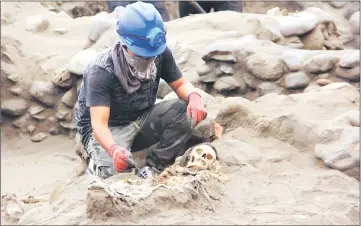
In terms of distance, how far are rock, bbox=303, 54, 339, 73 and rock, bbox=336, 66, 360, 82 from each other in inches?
2.3

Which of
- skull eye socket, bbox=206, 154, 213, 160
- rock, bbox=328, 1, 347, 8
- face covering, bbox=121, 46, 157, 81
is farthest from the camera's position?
rock, bbox=328, 1, 347, 8

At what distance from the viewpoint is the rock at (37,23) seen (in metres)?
6.38

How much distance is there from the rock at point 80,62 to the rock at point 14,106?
0.54 m

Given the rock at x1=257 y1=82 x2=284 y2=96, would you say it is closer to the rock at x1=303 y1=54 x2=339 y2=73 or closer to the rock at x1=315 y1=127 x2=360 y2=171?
the rock at x1=303 y1=54 x2=339 y2=73

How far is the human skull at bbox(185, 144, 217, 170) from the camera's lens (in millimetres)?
3275

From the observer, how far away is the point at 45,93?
5.73 m

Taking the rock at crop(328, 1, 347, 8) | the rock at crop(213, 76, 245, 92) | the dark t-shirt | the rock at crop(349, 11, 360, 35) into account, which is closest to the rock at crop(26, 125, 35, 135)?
the rock at crop(213, 76, 245, 92)

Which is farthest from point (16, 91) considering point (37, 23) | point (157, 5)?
point (157, 5)

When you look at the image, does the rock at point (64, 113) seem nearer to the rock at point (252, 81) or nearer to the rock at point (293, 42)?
the rock at point (252, 81)


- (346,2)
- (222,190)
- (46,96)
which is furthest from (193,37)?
(346,2)

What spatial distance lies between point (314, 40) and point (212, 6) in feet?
5.88

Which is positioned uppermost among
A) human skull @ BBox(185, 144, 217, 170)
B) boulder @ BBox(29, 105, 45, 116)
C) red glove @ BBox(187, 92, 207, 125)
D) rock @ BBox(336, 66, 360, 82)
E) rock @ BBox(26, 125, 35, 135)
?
red glove @ BBox(187, 92, 207, 125)

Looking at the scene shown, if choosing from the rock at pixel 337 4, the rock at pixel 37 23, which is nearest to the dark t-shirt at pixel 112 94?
the rock at pixel 37 23

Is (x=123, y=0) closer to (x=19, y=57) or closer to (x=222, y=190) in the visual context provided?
(x=19, y=57)
